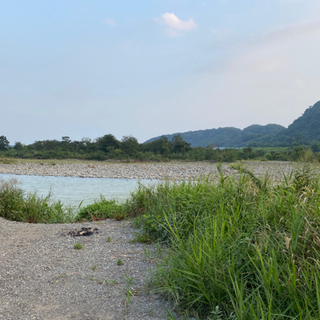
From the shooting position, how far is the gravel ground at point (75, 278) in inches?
76.7

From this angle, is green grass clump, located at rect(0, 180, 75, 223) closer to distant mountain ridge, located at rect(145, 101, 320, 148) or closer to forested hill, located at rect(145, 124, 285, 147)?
distant mountain ridge, located at rect(145, 101, 320, 148)

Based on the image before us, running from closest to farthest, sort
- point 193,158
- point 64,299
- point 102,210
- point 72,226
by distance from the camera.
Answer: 1. point 64,299
2. point 72,226
3. point 102,210
4. point 193,158

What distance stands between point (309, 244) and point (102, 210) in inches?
156

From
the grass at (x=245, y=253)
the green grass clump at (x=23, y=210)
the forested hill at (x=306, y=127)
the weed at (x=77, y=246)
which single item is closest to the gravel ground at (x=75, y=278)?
the weed at (x=77, y=246)

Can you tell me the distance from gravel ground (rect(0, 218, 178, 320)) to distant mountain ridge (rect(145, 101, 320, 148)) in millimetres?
31232

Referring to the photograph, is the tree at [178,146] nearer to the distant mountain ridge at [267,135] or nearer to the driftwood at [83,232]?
the distant mountain ridge at [267,135]

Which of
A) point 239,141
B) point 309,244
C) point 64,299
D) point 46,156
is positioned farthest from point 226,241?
point 239,141

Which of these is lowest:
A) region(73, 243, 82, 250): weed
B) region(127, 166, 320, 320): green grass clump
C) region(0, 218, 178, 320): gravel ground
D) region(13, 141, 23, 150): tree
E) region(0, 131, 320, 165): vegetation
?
region(0, 218, 178, 320): gravel ground

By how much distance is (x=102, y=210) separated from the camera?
5199 mm

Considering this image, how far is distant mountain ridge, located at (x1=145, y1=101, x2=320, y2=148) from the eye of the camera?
4312 centimetres

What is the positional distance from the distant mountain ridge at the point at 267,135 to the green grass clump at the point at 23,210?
96.8 ft

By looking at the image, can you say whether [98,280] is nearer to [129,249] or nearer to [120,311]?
[120,311]

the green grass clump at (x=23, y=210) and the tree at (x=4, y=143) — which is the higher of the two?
the tree at (x=4, y=143)

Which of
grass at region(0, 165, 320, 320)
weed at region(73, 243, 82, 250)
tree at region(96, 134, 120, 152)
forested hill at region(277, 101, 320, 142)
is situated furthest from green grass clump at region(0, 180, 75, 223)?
forested hill at region(277, 101, 320, 142)
